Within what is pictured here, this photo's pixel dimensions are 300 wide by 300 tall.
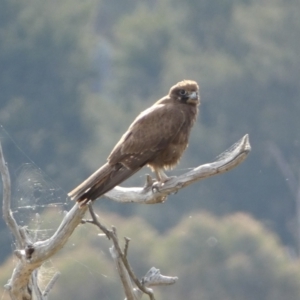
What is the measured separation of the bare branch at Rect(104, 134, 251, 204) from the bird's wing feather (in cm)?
41

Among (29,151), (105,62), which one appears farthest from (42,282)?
(105,62)

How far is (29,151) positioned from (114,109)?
8318 mm

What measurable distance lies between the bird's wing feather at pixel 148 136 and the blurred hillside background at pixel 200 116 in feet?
25.8

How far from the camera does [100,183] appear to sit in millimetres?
6809

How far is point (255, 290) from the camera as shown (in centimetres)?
1953

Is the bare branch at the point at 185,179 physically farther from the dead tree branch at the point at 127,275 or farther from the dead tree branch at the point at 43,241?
the dead tree branch at the point at 127,275

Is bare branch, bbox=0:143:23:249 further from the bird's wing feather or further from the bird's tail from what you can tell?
the bird's wing feather

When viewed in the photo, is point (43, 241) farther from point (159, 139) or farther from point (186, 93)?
point (186, 93)

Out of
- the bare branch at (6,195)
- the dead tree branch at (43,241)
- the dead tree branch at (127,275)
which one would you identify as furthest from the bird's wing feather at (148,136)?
the bare branch at (6,195)

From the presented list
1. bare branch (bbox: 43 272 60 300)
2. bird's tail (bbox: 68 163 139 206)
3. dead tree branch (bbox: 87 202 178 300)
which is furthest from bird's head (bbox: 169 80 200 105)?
bare branch (bbox: 43 272 60 300)

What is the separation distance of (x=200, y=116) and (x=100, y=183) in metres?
25.1

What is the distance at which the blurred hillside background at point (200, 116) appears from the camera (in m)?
19.7

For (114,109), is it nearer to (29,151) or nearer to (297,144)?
(297,144)

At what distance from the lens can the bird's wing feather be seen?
734 centimetres
